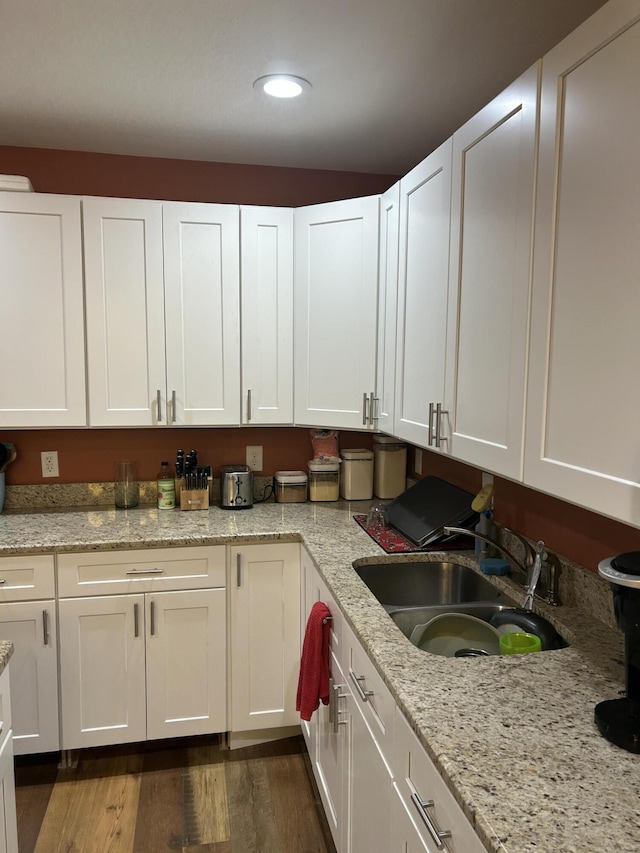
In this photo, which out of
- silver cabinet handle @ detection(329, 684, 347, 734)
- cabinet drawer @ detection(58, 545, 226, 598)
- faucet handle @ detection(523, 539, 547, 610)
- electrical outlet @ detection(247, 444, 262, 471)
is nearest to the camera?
faucet handle @ detection(523, 539, 547, 610)

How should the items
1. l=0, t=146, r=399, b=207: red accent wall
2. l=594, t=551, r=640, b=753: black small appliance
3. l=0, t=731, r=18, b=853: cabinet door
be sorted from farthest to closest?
l=0, t=146, r=399, b=207: red accent wall
l=0, t=731, r=18, b=853: cabinet door
l=594, t=551, r=640, b=753: black small appliance

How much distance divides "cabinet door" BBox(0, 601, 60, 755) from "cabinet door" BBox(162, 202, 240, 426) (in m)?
0.93

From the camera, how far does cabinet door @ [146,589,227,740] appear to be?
245cm

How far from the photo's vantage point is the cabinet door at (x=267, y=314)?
2713 mm

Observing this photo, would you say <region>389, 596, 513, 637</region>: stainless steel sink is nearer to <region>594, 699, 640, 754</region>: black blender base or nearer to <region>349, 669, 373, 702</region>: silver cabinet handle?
<region>349, 669, 373, 702</region>: silver cabinet handle

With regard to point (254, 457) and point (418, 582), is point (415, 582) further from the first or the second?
point (254, 457)

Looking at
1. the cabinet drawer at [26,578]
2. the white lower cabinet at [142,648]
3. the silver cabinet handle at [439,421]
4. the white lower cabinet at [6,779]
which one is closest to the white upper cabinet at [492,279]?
the silver cabinet handle at [439,421]

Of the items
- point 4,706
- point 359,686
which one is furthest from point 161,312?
point 359,686

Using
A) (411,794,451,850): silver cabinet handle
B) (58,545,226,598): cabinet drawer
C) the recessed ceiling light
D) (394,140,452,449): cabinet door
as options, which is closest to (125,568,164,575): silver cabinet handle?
(58,545,226,598): cabinet drawer

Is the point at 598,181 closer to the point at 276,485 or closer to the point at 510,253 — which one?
the point at 510,253

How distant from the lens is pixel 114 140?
8.67 ft

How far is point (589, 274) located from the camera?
117 centimetres

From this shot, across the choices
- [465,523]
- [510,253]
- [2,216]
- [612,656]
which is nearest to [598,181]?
[510,253]

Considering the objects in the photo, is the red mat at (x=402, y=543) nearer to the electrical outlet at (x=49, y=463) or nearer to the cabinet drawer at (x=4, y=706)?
the cabinet drawer at (x=4, y=706)
